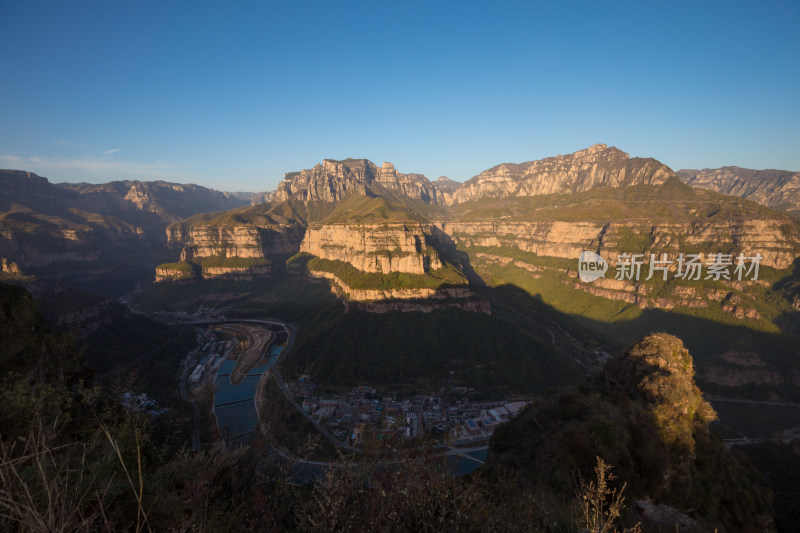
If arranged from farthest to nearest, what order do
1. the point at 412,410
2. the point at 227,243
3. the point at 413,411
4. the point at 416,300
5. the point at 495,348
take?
Answer: 1. the point at 227,243
2. the point at 416,300
3. the point at 495,348
4. the point at 412,410
5. the point at 413,411

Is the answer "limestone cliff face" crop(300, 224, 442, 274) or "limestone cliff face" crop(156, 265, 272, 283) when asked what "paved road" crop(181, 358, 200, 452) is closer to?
"limestone cliff face" crop(300, 224, 442, 274)

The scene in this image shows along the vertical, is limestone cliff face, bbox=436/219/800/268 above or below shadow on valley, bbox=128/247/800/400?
above

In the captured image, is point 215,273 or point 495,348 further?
point 215,273

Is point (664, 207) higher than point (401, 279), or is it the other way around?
point (664, 207)

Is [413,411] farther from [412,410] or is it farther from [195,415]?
[195,415]

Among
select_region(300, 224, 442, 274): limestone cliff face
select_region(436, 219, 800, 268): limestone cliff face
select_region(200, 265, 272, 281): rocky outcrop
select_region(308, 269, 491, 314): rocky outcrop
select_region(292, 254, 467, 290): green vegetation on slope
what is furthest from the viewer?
select_region(200, 265, 272, 281): rocky outcrop

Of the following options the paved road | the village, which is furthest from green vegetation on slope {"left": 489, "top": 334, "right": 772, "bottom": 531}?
the paved road

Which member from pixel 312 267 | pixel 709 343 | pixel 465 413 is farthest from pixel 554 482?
pixel 312 267

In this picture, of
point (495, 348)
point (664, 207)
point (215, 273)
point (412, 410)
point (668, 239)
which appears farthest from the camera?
point (215, 273)

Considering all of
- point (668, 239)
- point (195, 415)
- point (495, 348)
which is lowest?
point (195, 415)

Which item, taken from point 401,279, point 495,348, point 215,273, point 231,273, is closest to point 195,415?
point 401,279

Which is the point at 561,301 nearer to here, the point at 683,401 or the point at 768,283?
the point at 768,283

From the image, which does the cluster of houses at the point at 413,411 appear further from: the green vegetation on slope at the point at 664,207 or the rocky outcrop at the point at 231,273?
the green vegetation on slope at the point at 664,207

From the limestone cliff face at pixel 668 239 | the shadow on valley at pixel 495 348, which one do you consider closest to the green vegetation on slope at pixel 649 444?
the shadow on valley at pixel 495 348
